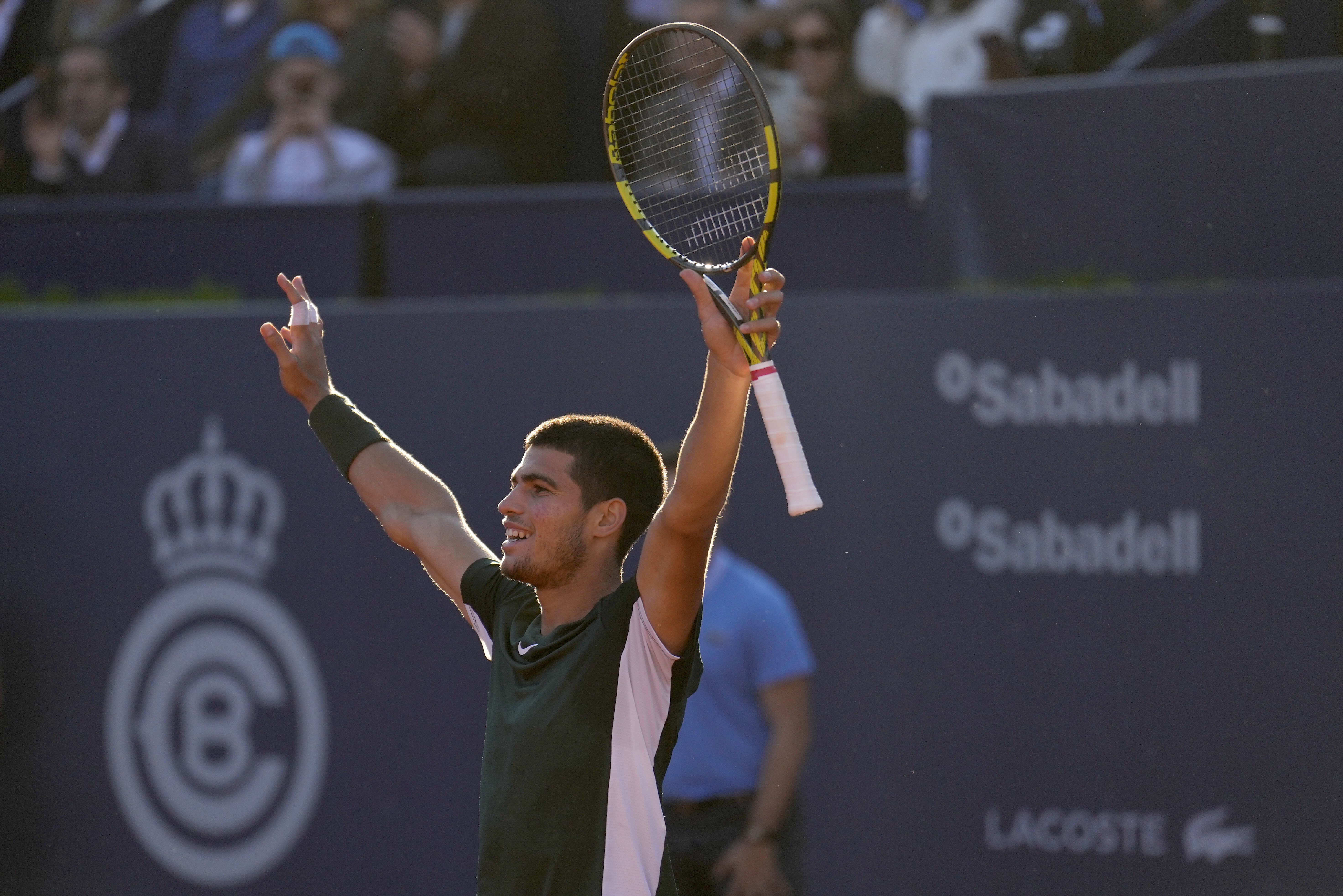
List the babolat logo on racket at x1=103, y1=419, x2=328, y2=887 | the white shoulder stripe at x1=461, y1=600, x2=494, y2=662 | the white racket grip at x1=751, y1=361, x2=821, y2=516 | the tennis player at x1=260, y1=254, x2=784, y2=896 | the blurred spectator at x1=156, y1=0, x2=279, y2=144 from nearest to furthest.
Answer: the white racket grip at x1=751, y1=361, x2=821, y2=516 < the tennis player at x1=260, y1=254, x2=784, y2=896 < the white shoulder stripe at x1=461, y1=600, x2=494, y2=662 < the babolat logo on racket at x1=103, y1=419, x2=328, y2=887 < the blurred spectator at x1=156, y1=0, x2=279, y2=144

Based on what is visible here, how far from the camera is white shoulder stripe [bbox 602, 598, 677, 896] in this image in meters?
2.90

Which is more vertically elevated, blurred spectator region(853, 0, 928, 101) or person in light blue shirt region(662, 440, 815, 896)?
blurred spectator region(853, 0, 928, 101)

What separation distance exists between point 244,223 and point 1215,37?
3.82 metres

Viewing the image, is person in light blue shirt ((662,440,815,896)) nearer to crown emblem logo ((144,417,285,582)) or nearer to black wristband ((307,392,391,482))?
black wristband ((307,392,391,482))

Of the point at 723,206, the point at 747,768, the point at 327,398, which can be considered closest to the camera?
the point at 327,398

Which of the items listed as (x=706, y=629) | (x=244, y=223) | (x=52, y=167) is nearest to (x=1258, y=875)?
(x=706, y=629)

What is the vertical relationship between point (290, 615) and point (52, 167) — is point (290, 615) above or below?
below

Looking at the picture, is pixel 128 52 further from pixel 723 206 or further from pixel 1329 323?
pixel 1329 323

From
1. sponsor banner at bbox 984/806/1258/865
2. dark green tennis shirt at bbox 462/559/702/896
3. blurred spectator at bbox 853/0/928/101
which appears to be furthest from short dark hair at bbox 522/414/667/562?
blurred spectator at bbox 853/0/928/101

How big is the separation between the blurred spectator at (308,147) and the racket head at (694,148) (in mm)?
1174

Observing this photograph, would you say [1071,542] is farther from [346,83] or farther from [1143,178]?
[346,83]

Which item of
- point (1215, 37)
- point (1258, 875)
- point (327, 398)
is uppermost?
point (1215, 37)

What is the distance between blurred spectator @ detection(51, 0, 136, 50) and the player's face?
22.6ft

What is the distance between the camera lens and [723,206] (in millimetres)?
6207
